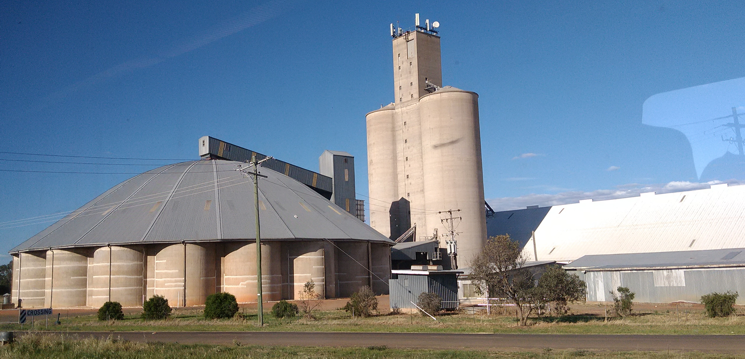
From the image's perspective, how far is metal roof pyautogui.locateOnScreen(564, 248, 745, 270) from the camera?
4506cm

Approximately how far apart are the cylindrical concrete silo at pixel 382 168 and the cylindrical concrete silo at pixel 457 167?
10.2 metres

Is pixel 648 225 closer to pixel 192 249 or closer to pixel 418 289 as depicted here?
pixel 418 289

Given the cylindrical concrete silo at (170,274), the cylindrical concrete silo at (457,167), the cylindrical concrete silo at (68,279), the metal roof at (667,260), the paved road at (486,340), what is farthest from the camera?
the cylindrical concrete silo at (457,167)

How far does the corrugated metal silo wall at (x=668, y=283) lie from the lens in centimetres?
4272

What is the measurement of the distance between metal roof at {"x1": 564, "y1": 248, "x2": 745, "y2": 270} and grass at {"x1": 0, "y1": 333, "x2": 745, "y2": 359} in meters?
31.7

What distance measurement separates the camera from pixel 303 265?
53.1m

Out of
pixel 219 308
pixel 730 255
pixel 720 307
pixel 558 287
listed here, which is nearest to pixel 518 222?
pixel 730 255

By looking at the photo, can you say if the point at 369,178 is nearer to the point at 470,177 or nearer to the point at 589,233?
the point at 470,177

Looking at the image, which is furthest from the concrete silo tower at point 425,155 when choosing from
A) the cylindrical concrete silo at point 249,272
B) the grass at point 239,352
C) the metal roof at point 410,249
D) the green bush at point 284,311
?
the grass at point 239,352

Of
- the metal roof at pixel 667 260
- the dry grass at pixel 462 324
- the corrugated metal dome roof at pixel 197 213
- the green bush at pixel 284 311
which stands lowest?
the dry grass at pixel 462 324

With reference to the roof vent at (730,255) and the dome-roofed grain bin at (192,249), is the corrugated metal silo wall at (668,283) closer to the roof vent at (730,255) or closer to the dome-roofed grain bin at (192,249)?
the roof vent at (730,255)

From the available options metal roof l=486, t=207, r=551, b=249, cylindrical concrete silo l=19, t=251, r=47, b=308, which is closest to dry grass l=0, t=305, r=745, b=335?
cylindrical concrete silo l=19, t=251, r=47, b=308

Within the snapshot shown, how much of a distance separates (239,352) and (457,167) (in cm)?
6419

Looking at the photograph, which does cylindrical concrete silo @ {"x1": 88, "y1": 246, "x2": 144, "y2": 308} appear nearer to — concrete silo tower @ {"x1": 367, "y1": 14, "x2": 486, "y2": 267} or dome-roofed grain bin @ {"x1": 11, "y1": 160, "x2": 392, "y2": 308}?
dome-roofed grain bin @ {"x1": 11, "y1": 160, "x2": 392, "y2": 308}
